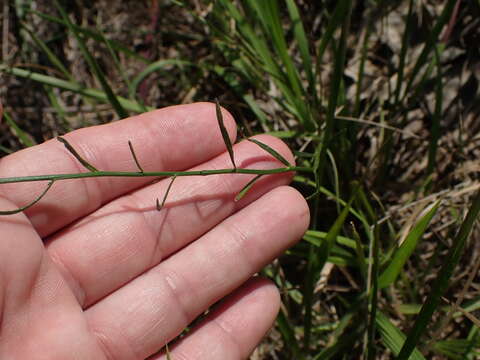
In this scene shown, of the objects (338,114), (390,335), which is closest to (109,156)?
(338,114)

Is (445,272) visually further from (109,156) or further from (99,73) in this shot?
(99,73)

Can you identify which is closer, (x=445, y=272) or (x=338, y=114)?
(x=445, y=272)

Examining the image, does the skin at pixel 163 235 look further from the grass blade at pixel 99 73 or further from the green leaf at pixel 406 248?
the green leaf at pixel 406 248

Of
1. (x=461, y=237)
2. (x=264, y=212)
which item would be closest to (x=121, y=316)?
(x=264, y=212)

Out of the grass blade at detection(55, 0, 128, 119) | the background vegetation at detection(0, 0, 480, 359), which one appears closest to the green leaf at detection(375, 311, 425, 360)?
the background vegetation at detection(0, 0, 480, 359)

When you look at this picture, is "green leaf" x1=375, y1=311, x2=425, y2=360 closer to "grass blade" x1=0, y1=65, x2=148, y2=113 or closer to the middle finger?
the middle finger

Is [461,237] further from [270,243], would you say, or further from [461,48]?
[461,48]

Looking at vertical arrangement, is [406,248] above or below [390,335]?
above
